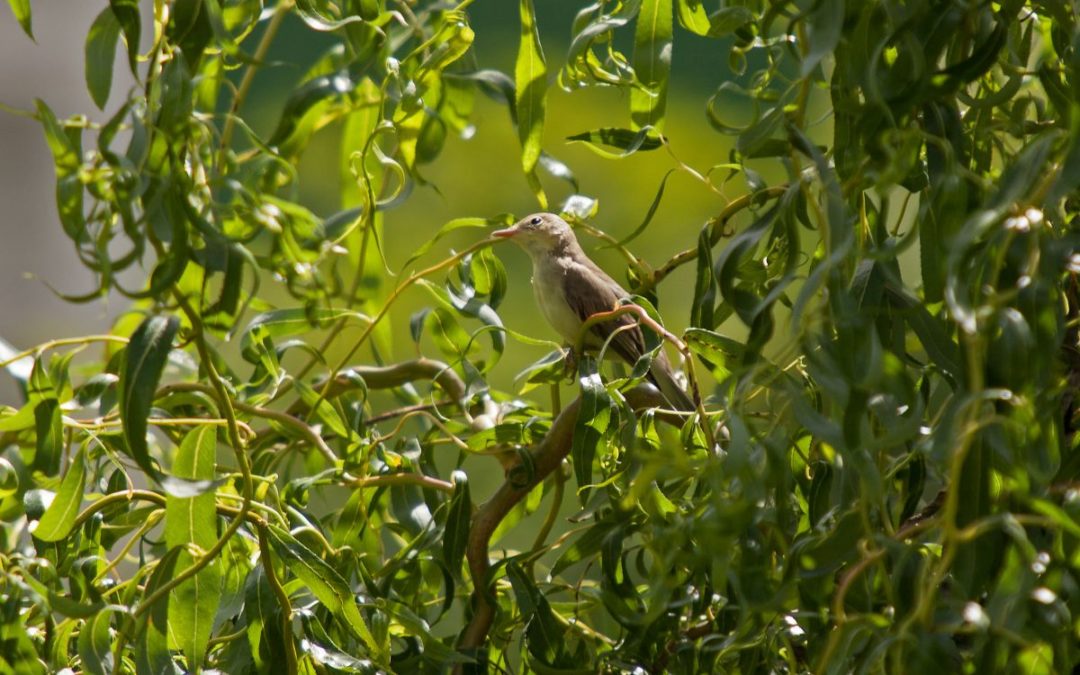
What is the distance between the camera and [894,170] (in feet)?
2.22

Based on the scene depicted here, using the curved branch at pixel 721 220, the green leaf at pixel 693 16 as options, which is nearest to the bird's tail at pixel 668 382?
the curved branch at pixel 721 220

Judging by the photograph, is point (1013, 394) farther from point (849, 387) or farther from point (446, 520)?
point (446, 520)

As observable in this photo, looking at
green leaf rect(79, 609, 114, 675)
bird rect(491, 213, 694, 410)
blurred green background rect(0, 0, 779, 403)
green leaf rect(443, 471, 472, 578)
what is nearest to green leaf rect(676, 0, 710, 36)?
green leaf rect(443, 471, 472, 578)

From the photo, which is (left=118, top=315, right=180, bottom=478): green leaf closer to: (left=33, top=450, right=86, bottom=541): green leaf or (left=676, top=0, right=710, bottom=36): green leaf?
(left=33, top=450, right=86, bottom=541): green leaf

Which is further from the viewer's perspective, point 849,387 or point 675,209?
point 675,209

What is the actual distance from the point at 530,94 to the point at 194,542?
1.60ft

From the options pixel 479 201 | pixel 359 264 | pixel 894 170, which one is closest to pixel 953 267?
Result: pixel 894 170

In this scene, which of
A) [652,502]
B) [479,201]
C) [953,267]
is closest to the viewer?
[953,267]

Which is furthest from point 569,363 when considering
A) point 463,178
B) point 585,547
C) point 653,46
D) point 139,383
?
point 463,178

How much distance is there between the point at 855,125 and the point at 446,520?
1.74ft

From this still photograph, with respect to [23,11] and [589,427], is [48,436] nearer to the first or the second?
[23,11]

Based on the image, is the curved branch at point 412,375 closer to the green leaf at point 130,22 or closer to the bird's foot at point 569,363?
the bird's foot at point 569,363

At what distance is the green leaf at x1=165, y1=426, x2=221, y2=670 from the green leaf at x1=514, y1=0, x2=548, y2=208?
38cm

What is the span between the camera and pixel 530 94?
111cm
